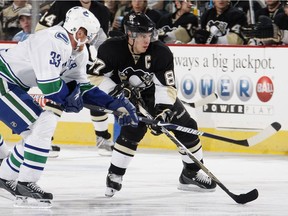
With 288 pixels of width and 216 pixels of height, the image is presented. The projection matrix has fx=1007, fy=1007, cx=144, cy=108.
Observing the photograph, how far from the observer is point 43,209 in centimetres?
543

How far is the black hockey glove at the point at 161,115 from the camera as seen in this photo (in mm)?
5988

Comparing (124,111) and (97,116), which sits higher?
(124,111)

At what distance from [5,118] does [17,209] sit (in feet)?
1.66

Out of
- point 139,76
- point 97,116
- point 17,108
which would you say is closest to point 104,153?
point 97,116

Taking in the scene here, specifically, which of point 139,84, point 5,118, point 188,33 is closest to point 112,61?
point 139,84

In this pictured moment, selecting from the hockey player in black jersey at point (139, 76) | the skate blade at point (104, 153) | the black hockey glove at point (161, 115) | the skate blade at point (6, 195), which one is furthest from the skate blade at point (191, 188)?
the skate blade at point (104, 153)

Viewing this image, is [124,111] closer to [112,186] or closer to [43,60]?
[112,186]

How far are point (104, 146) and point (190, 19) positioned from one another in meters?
1.44

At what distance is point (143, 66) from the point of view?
6078 millimetres

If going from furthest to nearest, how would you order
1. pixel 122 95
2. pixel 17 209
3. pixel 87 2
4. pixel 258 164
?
pixel 87 2 < pixel 258 164 < pixel 122 95 < pixel 17 209

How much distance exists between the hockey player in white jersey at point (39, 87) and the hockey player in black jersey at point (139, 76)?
43 cm

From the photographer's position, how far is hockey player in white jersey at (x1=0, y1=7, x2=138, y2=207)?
5.27m

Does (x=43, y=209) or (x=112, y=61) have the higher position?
(x=112, y=61)

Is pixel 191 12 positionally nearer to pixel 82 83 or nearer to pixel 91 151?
pixel 91 151
